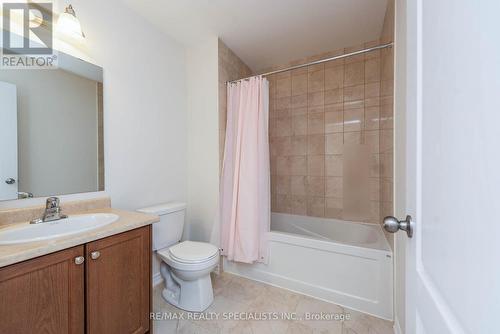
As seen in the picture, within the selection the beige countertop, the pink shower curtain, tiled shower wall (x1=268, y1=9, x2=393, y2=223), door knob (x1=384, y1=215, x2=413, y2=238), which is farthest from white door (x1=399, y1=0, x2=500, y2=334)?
tiled shower wall (x1=268, y1=9, x2=393, y2=223)

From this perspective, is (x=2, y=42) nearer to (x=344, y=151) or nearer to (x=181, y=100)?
(x=181, y=100)

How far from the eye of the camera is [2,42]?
44.6 inches

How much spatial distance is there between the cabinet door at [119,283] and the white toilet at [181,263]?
12.8 inches

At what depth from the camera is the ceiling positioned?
5.58 ft

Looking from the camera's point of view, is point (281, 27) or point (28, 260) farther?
point (281, 27)

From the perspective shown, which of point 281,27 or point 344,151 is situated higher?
point 281,27

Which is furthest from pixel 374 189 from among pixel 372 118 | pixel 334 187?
pixel 372 118

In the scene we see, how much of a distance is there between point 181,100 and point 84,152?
107 cm

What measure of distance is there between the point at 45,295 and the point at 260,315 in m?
Answer: 1.30

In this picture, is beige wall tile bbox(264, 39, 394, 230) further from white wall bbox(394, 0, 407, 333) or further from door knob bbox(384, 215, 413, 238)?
door knob bbox(384, 215, 413, 238)

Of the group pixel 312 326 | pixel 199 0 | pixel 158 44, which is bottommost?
pixel 312 326

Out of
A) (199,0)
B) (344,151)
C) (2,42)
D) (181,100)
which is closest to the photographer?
(2,42)

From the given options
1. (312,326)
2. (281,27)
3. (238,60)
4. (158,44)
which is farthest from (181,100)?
(312,326)

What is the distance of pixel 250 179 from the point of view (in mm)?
2029
